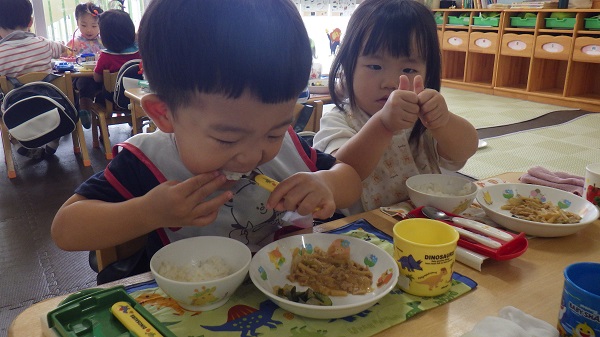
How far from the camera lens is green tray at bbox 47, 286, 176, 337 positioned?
21.0 inches

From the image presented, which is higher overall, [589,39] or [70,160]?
[589,39]

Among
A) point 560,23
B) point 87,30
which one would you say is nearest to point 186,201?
point 87,30

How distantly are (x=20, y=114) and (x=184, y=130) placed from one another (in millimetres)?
2634

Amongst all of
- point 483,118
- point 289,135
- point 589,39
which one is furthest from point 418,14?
point 589,39

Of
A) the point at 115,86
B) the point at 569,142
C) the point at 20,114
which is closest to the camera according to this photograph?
the point at 20,114

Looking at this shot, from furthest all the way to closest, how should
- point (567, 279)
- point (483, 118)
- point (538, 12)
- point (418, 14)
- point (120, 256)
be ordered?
1. point (538, 12)
2. point (483, 118)
3. point (418, 14)
4. point (120, 256)
5. point (567, 279)

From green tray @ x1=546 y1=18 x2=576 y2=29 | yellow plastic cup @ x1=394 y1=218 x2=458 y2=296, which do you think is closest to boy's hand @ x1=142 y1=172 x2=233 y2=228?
yellow plastic cup @ x1=394 y1=218 x2=458 y2=296

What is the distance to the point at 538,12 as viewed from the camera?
5059 mm

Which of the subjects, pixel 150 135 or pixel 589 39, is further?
pixel 589 39

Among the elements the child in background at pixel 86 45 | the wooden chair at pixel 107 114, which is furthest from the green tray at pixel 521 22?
the child in background at pixel 86 45

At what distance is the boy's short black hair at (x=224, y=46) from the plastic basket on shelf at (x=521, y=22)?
5.34m

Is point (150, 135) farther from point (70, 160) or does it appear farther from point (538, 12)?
point (538, 12)

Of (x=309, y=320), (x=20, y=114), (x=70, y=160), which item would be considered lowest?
(x=70, y=160)

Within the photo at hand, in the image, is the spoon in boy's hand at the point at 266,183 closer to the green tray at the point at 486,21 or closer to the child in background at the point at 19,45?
the child in background at the point at 19,45
